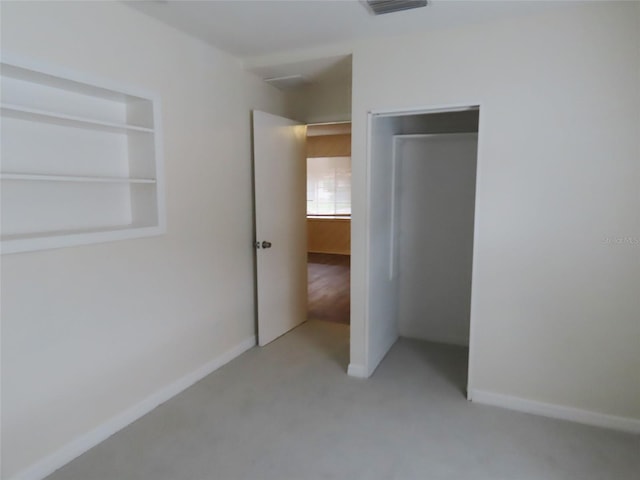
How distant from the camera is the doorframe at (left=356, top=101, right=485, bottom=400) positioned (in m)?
2.67

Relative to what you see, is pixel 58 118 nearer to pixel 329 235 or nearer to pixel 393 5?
pixel 393 5

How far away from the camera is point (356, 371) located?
3189 millimetres

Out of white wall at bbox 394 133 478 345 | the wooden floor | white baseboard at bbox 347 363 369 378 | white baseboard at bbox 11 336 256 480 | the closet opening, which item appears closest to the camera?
white baseboard at bbox 11 336 256 480

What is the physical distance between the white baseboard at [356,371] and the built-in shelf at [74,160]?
1789mm

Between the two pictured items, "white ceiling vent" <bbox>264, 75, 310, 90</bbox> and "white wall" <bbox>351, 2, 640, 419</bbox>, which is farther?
"white ceiling vent" <bbox>264, 75, 310, 90</bbox>

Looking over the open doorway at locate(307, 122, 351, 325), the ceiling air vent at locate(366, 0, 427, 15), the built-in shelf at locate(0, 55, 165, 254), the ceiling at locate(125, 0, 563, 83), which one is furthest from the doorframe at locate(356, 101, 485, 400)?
the open doorway at locate(307, 122, 351, 325)

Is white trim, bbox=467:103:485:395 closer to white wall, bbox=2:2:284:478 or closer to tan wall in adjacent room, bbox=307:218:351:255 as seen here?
white wall, bbox=2:2:284:478

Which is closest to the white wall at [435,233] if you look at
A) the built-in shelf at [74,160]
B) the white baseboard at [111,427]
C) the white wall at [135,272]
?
the white wall at [135,272]

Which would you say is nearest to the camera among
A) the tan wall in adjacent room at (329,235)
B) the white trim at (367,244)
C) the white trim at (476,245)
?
the white trim at (476,245)

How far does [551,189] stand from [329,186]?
21.6 feet

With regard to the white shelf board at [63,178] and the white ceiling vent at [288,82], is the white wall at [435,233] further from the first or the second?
the white shelf board at [63,178]

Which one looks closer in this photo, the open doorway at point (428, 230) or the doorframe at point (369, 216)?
the doorframe at point (369, 216)

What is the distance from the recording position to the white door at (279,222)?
3648 millimetres

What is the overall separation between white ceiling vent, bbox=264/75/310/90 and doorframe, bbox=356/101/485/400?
1.07 m
